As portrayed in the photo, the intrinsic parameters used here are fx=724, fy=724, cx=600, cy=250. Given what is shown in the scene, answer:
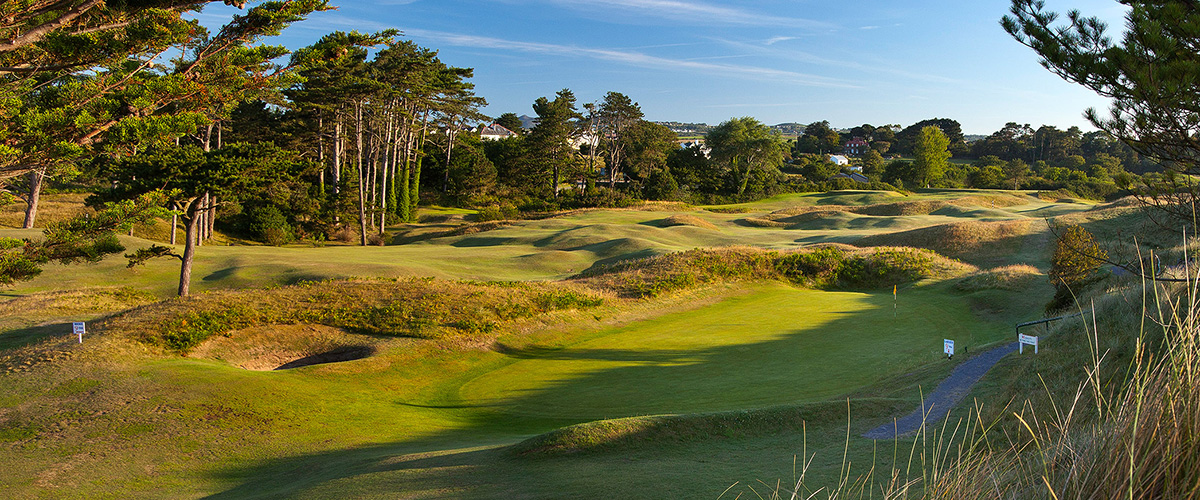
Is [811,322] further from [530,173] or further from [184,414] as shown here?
[530,173]

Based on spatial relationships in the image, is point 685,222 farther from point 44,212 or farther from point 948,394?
point 44,212

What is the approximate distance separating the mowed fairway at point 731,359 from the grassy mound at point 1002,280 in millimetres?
1740

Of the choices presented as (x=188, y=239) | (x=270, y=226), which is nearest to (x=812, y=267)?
(x=188, y=239)

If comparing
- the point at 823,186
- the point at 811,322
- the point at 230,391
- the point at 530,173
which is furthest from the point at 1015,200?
the point at 230,391

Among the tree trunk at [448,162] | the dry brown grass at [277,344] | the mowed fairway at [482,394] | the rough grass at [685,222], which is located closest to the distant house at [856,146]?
the tree trunk at [448,162]

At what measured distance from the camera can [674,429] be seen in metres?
9.38

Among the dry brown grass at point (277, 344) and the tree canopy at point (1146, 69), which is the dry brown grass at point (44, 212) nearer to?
the dry brown grass at point (277, 344)

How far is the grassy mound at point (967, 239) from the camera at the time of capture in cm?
3481

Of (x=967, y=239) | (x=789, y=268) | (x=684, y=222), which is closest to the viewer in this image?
(x=789, y=268)

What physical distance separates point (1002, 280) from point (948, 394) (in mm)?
15312

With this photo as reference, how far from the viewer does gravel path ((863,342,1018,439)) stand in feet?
30.2

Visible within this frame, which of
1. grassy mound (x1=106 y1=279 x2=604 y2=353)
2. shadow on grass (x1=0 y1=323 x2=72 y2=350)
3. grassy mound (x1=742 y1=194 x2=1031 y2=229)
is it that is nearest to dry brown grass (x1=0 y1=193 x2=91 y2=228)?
shadow on grass (x1=0 y1=323 x2=72 y2=350)

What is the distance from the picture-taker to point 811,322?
2016 centimetres

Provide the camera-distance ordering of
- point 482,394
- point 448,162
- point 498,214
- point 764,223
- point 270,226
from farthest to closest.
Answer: point 448,162 → point 498,214 → point 764,223 → point 270,226 → point 482,394
